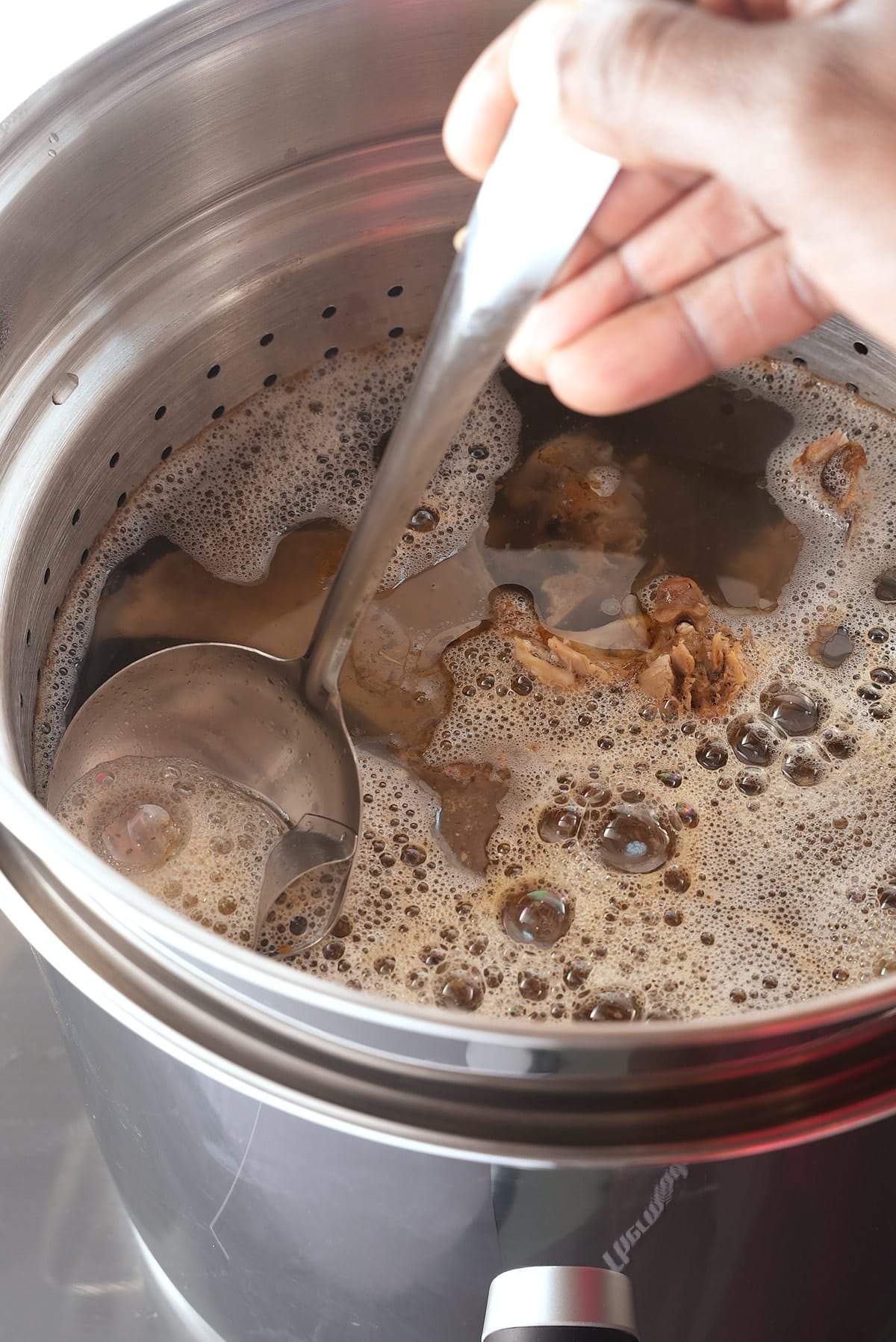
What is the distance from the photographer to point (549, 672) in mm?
745

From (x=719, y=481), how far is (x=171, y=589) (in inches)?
14.9

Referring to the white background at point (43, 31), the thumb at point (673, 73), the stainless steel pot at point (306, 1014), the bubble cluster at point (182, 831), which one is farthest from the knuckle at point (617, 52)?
the white background at point (43, 31)

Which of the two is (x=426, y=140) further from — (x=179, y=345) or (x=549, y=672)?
(x=549, y=672)

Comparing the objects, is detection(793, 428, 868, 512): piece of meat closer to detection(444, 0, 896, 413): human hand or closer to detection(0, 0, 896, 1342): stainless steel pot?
detection(0, 0, 896, 1342): stainless steel pot

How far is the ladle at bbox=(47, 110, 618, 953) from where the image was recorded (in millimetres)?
514

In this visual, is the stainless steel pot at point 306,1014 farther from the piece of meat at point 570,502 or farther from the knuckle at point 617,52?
the knuckle at point 617,52

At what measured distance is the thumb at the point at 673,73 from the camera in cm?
43

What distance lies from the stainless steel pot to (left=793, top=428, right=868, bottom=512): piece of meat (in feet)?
0.20

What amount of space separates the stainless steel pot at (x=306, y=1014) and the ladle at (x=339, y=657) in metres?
0.07

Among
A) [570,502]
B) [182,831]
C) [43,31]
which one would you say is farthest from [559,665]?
[43,31]

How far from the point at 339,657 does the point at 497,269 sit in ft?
0.81

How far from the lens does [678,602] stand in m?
0.78

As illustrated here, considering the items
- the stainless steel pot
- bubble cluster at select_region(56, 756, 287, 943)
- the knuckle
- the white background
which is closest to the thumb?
the knuckle

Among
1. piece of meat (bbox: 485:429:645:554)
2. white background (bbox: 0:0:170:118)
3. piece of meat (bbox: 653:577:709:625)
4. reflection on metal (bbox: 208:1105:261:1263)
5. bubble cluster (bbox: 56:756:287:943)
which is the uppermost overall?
white background (bbox: 0:0:170:118)
